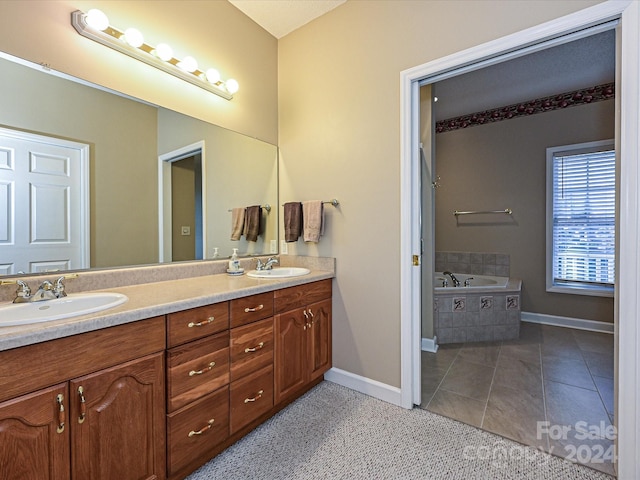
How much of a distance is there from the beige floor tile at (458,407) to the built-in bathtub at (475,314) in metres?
0.96

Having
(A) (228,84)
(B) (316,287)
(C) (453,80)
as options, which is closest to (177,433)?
(B) (316,287)

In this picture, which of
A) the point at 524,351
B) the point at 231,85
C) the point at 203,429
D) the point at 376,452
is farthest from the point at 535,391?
the point at 231,85

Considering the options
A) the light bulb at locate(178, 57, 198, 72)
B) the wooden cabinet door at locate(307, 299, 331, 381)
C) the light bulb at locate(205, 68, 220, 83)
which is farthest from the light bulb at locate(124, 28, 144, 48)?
the wooden cabinet door at locate(307, 299, 331, 381)

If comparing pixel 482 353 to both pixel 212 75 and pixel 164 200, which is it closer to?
pixel 164 200

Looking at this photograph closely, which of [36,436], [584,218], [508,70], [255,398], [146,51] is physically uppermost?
[508,70]

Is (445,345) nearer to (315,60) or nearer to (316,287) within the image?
(316,287)

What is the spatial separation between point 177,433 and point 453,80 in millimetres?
3510

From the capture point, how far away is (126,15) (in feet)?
5.33

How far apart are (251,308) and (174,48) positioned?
5.37 ft

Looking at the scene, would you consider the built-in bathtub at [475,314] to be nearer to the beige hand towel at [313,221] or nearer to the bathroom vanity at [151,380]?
the beige hand towel at [313,221]

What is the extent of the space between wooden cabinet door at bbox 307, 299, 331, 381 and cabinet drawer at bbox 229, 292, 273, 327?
0.39 metres

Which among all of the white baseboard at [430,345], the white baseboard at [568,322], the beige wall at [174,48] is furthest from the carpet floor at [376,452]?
the white baseboard at [568,322]

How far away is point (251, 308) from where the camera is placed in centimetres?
160

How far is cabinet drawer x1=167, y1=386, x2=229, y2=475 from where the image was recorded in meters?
1.26
